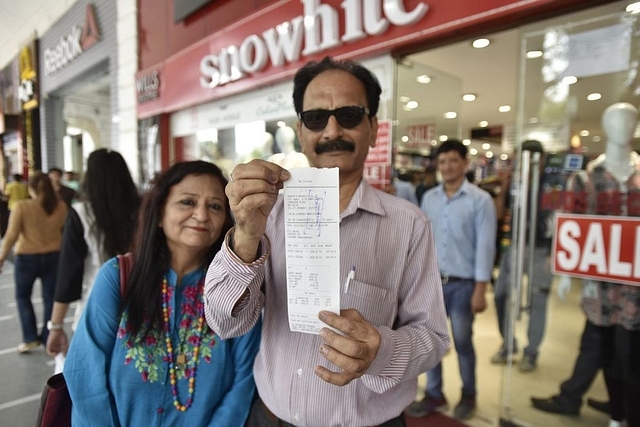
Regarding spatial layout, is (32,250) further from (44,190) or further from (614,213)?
(614,213)

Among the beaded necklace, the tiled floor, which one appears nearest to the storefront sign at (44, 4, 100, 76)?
the beaded necklace

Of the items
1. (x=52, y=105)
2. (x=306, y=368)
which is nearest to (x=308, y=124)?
(x=306, y=368)

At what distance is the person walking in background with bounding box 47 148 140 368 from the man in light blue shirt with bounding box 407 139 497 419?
191 cm

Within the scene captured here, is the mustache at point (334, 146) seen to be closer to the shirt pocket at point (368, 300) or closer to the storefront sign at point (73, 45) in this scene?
the shirt pocket at point (368, 300)

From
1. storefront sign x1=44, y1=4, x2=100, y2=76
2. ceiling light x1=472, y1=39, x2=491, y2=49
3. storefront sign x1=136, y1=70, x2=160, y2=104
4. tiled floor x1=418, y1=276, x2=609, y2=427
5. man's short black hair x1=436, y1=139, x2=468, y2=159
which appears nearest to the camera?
tiled floor x1=418, y1=276, x2=609, y2=427

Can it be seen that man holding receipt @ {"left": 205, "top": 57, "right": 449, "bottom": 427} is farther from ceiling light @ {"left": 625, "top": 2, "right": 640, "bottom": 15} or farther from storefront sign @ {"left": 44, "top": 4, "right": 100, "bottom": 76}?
storefront sign @ {"left": 44, "top": 4, "right": 100, "bottom": 76}

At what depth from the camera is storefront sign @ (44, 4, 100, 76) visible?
5594mm

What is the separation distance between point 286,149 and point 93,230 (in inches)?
71.9

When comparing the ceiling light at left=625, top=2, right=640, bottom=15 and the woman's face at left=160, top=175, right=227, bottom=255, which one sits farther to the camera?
the ceiling light at left=625, top=2, right=640, bottom=15

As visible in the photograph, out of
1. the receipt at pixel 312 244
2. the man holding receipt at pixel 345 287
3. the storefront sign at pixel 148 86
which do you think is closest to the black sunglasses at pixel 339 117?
the man holding receipt at pixel 345 287

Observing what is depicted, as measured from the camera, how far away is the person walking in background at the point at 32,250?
3338 millimetres

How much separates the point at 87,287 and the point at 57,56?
266 inches

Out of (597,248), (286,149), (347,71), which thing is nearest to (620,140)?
(597,248)

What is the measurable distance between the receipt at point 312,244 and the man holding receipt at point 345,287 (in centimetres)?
8
